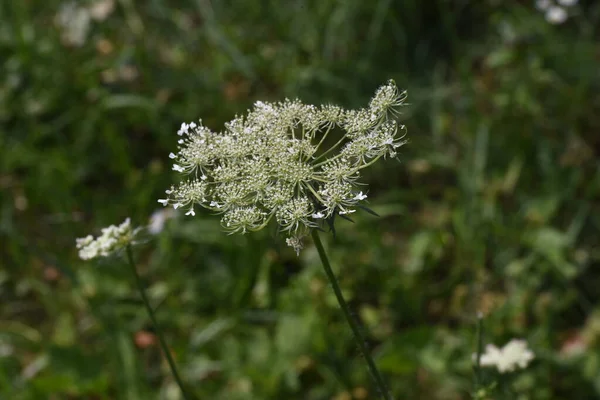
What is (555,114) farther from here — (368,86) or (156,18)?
(156,18)

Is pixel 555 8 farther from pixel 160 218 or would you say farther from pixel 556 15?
pixel 160 218

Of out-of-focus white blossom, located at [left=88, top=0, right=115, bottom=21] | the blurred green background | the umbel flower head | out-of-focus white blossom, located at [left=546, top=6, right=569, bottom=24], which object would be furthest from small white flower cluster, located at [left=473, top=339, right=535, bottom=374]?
out-of-focus white blossom, located at [left=88, top=0, right=115, bottom=21]

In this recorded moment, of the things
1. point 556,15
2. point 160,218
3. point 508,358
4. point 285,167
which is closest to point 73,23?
point 160,218

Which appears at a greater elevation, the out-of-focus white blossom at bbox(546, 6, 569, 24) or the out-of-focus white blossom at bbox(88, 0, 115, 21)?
the out-of-focus white blossom at bbox(88, 0, 115, 21)

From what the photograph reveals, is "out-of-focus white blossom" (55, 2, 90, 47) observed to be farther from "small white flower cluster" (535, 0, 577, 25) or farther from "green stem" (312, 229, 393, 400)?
"green stem" (312, 229, 393, 400)

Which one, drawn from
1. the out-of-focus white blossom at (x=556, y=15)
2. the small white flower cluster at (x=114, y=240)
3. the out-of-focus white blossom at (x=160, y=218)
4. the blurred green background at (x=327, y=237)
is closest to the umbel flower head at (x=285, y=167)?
the small white flower cluster at (x=114, y=240)
